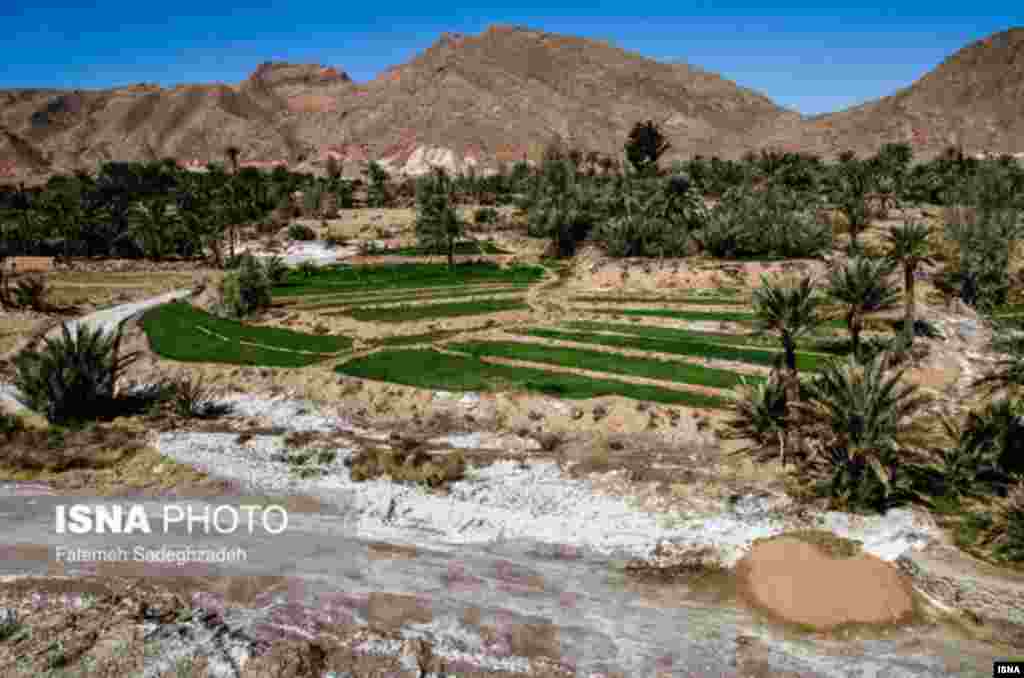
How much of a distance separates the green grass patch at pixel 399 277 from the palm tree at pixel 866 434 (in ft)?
144

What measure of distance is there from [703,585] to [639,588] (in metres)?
1.76

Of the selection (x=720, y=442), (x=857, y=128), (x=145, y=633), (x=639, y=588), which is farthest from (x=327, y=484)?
(x=857, y=128)

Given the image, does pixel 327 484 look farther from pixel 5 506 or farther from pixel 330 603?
pixel 5 506

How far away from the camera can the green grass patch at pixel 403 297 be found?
55312mm

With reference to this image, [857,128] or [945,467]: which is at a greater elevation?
[857,128]

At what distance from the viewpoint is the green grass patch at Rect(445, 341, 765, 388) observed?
34.4 meters

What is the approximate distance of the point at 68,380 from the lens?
32.7m

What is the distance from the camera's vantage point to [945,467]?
24.0 m

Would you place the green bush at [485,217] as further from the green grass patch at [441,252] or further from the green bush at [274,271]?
the green bush at [274,271]

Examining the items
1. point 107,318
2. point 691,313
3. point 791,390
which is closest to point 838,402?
point 791,390

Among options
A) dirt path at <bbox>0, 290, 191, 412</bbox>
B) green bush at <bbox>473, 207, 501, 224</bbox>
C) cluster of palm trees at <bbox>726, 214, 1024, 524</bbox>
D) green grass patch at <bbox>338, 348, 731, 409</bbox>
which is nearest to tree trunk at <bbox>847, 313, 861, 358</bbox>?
cluster of palm trees at <bbox>726, 214, 1024, 524</bbox>

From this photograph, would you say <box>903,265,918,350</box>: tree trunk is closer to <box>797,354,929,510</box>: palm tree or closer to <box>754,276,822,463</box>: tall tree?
<box>754,276,822,463</box>: tall tree

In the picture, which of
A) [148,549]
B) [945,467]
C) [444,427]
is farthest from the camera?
[444,427]

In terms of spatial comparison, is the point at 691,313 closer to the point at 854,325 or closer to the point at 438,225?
the point at 854,325
